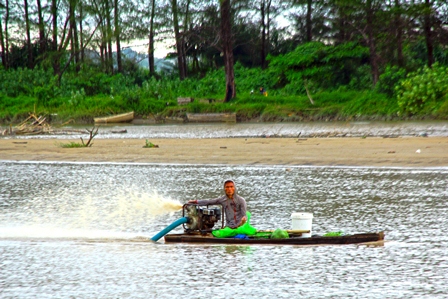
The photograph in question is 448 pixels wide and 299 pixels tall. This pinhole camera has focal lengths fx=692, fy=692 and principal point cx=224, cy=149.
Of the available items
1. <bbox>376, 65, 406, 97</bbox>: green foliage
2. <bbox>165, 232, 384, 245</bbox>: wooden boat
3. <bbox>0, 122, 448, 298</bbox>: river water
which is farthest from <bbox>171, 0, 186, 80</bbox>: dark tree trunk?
<bbox>165, 232, 384, 245</bbox>: wooden boat

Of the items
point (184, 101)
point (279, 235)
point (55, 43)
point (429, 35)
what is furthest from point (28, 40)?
point (279, 235)

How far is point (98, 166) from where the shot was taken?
778 inches

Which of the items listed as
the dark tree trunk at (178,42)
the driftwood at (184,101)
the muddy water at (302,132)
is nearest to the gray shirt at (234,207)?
the muddy water at (302,132)

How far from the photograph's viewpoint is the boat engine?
30.8ft

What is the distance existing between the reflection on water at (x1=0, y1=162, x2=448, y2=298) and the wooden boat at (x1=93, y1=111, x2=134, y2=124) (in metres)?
25.6

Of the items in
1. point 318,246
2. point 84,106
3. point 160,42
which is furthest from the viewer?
point 160,42

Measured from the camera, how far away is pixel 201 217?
945cm

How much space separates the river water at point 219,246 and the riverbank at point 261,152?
169 centimetres

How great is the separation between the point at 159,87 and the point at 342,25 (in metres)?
13.3

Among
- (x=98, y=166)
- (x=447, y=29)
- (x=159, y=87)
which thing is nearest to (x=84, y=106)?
(x=159, y=87)

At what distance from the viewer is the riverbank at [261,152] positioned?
62.5ft

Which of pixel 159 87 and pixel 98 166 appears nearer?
pixel 98 166

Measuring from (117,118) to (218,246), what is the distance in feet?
116

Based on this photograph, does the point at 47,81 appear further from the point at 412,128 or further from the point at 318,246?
the point at 318,246
